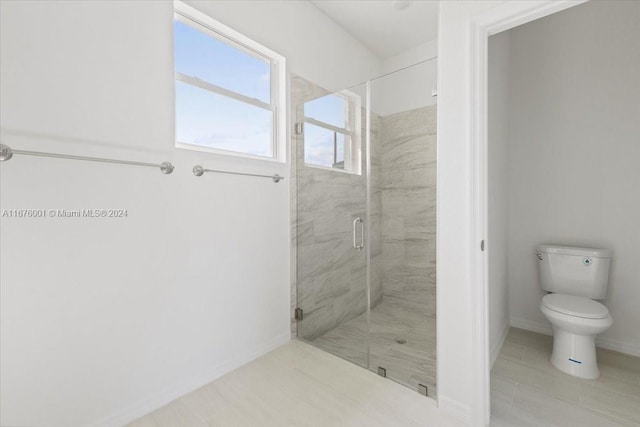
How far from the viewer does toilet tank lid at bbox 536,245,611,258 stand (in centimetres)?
210

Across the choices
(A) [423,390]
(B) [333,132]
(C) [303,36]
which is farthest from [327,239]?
(C) [303,36]

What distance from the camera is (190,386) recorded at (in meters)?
1.74

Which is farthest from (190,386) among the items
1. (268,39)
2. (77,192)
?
(268,39)

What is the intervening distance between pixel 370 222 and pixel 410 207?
11.9 inches

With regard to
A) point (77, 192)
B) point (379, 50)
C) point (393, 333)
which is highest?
point (379, 50)

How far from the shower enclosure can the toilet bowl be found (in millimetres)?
845

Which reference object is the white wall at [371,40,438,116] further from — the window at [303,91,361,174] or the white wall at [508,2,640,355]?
the white wall at [508,2,640,355]

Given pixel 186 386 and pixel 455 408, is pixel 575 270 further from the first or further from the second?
pixel 186 386

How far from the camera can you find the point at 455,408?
1.52 metres

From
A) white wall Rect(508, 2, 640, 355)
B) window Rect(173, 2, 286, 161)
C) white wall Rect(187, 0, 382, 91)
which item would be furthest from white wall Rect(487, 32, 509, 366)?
window Rect(173, 2, 286, 161)

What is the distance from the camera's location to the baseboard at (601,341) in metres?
2.12

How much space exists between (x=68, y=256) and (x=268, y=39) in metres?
1.82

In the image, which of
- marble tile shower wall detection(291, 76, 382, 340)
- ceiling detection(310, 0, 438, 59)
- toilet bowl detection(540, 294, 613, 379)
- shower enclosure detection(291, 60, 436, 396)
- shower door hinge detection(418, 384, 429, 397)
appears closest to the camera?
shower door hinge detection(418, 384, 429, 397)

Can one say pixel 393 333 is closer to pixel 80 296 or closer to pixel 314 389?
pixel 314 389
